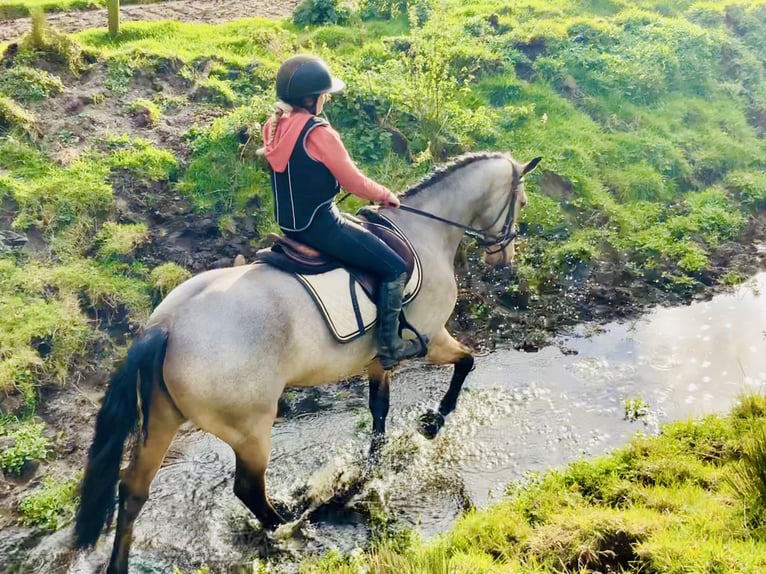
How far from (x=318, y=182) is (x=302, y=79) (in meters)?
0.74

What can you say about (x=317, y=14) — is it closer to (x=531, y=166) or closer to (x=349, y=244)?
(x=531, y=166)

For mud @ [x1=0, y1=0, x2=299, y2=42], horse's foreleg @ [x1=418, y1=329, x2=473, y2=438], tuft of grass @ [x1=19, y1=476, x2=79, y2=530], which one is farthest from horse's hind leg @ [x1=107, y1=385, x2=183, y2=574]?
mud @ [x1=0, y1=0, x2=299, y2=42]

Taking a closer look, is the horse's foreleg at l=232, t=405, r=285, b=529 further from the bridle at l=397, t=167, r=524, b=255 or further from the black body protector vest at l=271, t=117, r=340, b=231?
the bridle at l=397, t=167, r=524, b=255

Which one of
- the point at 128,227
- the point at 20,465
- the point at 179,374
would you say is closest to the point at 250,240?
the point at 128,227

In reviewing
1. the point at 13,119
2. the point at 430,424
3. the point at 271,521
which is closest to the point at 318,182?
the point at 271,521

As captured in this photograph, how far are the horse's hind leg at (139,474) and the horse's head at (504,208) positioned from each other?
3550mm

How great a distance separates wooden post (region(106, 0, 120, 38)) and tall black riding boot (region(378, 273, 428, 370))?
32.0 ft

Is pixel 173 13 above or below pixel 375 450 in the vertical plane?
above

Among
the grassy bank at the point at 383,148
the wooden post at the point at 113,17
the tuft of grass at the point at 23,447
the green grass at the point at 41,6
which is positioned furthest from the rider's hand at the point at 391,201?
the green grass at the point at 41,6

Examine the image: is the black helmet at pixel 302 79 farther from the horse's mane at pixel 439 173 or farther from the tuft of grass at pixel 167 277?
the tuft of grass at pixel 167 277

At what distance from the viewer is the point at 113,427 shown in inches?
169

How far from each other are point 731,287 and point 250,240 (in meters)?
6.80

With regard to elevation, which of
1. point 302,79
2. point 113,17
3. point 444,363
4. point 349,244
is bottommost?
point 444,363

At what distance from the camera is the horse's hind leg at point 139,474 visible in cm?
436
